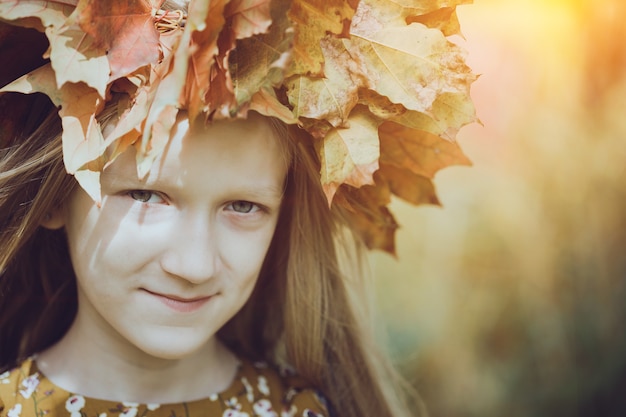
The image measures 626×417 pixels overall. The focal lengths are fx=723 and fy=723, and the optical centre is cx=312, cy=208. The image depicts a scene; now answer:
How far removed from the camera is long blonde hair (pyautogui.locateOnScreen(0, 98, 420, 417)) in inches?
45.9

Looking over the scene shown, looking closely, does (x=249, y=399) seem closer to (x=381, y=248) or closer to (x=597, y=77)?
(x=381, y=248)

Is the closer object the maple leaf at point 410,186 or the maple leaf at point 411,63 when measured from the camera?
the maple leaf at point 411,63

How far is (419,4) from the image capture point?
1.04 meters

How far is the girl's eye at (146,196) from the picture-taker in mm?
1078

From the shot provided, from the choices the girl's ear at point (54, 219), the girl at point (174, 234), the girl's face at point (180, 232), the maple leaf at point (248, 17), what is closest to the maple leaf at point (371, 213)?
the girl at point (174, 234)

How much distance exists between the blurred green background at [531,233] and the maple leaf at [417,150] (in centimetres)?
67

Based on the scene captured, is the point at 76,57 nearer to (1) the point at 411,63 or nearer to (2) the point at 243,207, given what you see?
(2) the point at 243,207

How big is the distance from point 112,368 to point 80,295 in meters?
0.14

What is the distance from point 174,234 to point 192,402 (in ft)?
1.23

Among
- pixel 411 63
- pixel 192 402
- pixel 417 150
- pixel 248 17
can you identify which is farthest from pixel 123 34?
pixel 192 402

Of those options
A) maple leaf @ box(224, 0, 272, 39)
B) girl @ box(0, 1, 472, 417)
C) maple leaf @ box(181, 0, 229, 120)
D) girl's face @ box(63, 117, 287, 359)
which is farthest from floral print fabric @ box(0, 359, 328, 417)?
maple leaf @ box(224, 0, 272, 39)

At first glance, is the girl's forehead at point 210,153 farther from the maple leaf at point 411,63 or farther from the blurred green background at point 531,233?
the blurred green background at point 531,233

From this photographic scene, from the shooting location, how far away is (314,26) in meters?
1.01

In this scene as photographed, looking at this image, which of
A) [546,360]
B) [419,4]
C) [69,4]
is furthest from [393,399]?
[69,4]
